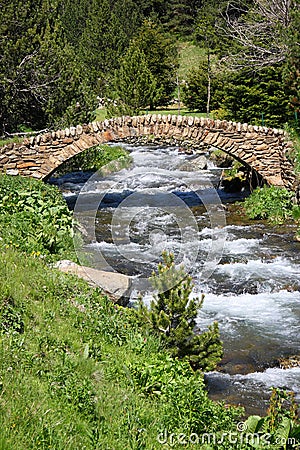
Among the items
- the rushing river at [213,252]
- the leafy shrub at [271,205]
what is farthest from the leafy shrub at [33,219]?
the leafy shrub at [271,205]

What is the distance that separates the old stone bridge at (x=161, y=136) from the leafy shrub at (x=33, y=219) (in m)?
2.51

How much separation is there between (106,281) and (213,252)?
6.17 meters

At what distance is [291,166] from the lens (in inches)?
662

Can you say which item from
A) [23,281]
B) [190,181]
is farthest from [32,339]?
[190,181]

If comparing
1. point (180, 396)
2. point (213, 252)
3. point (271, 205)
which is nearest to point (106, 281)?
point (180, 396)

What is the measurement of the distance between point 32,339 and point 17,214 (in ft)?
17.8

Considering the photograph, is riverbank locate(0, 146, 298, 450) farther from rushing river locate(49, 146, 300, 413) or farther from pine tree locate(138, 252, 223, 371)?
rushing river locate(49, 146, 300, 413)

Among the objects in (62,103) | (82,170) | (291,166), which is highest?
(62,103)

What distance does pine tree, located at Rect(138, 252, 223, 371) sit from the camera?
23.2ft

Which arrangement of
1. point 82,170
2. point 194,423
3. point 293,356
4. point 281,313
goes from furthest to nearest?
1. point 82,170
2. point 281,313
3. point 293,356
4. point 194,423

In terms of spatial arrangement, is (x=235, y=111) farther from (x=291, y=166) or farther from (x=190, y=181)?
(x=291, y=166)

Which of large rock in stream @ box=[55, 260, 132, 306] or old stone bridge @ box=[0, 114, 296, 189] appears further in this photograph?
old stone bridge @ box=[0, 114, 296, 189]
